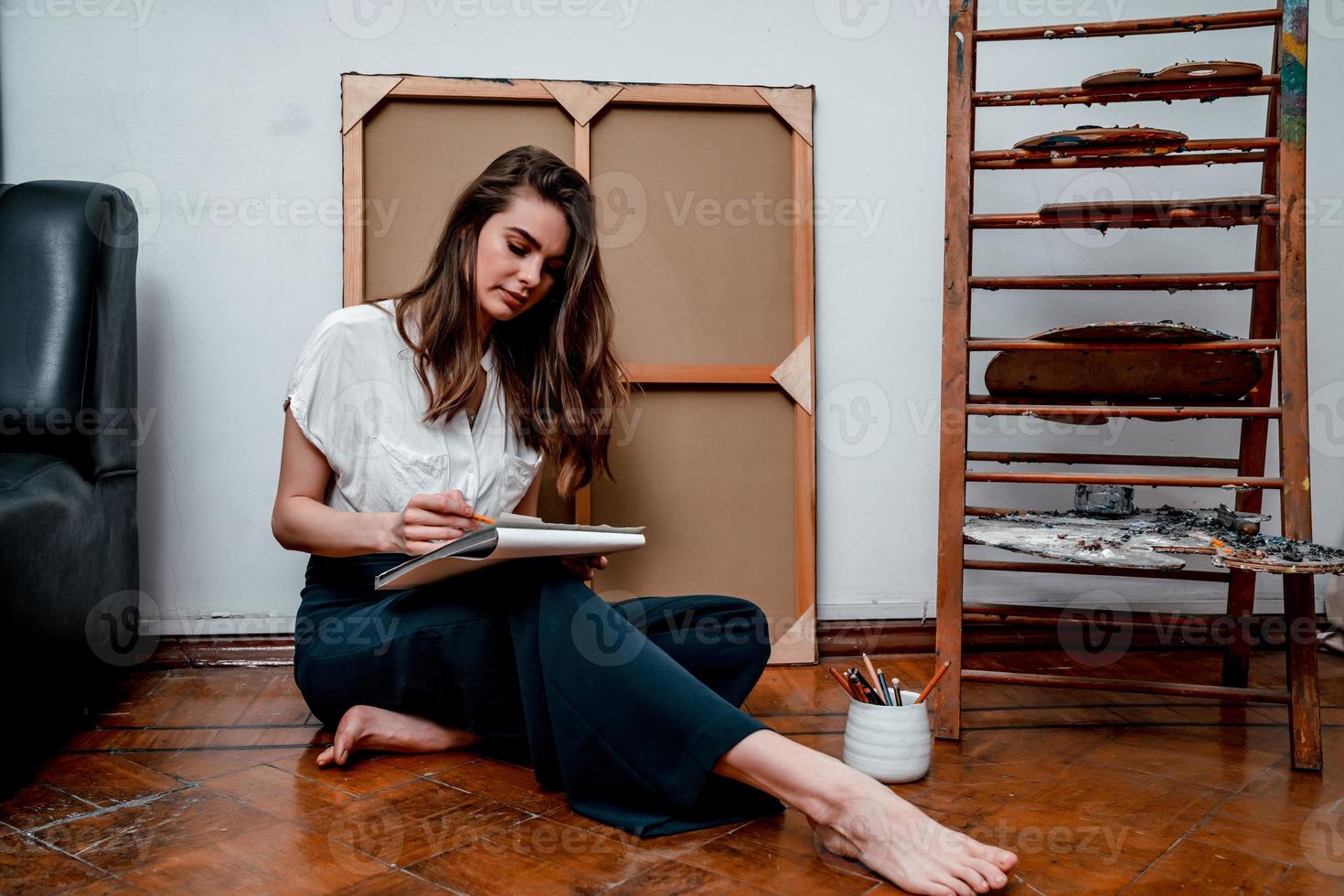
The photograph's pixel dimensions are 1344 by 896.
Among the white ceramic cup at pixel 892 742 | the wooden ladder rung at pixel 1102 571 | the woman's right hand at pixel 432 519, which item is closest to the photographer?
the woman's right hand at pixel 432 519

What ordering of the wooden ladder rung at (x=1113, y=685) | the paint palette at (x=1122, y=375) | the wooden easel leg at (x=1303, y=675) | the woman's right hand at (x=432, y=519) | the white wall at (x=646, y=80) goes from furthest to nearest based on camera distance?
the white wall at (x=646, y=80), the paint palette at (x=1122, y=375), the wooden ladder rung at (x=1113, y=685), the wooden easel leg at (x=1303, y=675), the woman's right hand at (x=432, y=519)

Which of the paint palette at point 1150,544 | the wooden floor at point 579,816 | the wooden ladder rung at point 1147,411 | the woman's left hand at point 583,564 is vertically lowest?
the wooden floor at point 579,816

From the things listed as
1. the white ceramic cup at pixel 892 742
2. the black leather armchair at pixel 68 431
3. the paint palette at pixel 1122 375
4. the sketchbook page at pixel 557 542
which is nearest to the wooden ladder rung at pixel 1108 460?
the paint palette at pixel 1122 375

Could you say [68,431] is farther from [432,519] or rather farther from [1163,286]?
[1163,286]

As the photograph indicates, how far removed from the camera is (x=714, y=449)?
2.39 m

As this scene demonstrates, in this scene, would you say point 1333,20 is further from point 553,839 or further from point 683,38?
point 553,839

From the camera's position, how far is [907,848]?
1.21m

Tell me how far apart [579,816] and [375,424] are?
2.46 feet

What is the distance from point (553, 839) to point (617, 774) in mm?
120

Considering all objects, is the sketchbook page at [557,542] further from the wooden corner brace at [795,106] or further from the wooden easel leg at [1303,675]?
the wooden corner brace at [795,106]

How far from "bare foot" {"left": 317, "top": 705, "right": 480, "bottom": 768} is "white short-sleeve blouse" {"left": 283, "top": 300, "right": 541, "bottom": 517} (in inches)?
13.9

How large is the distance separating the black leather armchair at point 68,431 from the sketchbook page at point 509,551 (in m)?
0.61

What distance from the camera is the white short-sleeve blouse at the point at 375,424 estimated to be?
1688 mm

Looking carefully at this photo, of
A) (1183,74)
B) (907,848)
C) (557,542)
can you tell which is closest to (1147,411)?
(1183,74)
